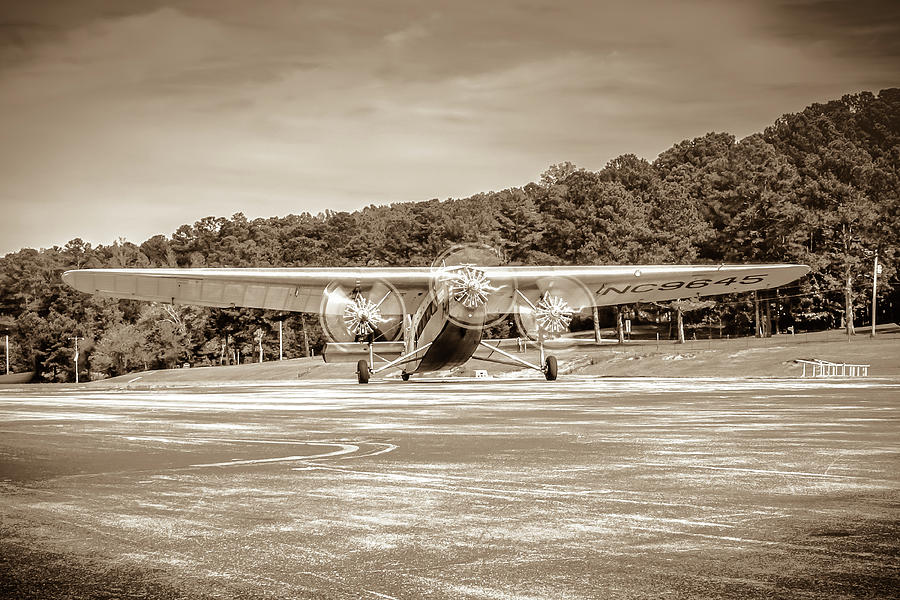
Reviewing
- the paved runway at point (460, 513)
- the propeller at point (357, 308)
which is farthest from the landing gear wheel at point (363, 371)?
the paved runway at point (460, 513)

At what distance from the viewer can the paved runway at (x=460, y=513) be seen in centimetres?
534

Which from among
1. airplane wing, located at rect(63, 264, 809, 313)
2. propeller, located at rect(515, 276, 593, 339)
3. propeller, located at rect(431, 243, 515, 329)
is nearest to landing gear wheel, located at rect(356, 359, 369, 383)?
airplane wing, located at rect(63, 264, 809, 313)

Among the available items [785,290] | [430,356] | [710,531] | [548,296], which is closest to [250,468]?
[710,531]

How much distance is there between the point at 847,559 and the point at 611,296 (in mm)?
38185

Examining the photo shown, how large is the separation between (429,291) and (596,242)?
5818 cm

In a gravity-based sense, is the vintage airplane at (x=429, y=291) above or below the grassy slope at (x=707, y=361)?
above

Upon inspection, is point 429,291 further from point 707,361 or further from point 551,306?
point 707,361

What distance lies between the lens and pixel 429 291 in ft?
121

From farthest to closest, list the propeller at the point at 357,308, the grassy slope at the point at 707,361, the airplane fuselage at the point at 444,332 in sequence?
the grassy slope at the point at 707,361 → the propeller at the point at 357,308 → the airplane fuselage at the point at 444,332

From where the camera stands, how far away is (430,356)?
38.1 m

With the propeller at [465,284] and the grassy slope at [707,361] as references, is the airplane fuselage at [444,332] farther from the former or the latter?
the grassy slope at [707,361]


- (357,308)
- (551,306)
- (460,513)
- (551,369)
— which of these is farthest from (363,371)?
(460,513)

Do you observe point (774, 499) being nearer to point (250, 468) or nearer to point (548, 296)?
point (250, 468)

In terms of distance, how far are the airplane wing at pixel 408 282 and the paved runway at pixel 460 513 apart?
2093 centimetres
